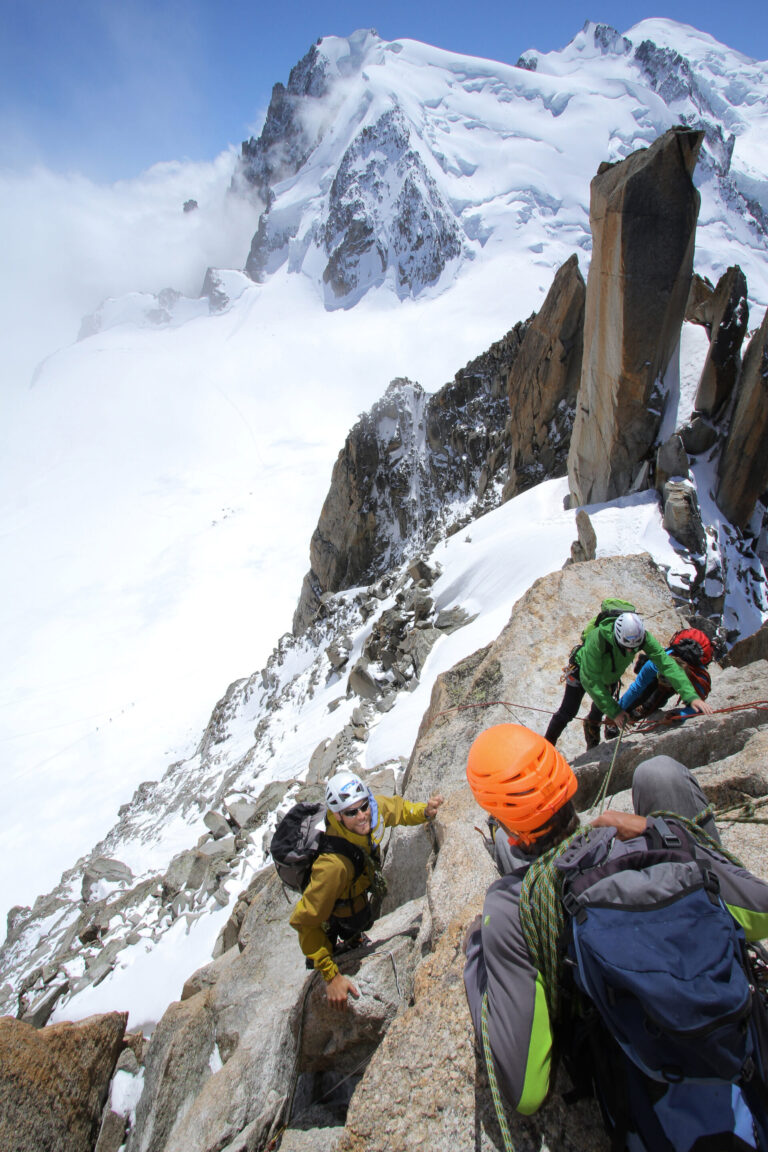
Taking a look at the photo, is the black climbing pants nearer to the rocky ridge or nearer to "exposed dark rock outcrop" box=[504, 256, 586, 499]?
the rocky ridge

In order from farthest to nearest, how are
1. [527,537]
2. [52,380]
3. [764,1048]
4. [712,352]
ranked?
[52,380]
[527,537]
[712,352]
[764,1048]

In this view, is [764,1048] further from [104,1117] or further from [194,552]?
[194,552]

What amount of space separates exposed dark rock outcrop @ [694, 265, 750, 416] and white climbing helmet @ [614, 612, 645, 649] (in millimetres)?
13159

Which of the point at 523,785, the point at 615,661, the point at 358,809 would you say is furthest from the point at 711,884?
the point at 615,661

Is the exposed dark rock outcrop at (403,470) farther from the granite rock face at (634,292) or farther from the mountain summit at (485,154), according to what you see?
the mountain summit at (485,154)

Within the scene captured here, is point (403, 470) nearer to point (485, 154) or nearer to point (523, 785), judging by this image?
point (523, 785)

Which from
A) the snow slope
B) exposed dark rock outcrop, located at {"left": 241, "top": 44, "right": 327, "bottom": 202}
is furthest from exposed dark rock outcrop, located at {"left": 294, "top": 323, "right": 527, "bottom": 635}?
exposed dark rock outcrop, located at {"left": 241, "top": 44, "right": 327, "bottom": 202}

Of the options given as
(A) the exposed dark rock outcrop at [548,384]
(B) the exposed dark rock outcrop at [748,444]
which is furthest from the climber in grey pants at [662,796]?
(A) the exposed dark rock outcrop at [548,384]

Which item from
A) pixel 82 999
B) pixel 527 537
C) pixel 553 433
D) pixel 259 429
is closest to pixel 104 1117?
pixel 82 999

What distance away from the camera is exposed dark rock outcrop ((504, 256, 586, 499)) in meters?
23.1

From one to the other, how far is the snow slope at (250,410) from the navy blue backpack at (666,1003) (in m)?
11.0

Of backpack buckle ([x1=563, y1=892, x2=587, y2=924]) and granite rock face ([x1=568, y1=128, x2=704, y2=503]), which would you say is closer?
backpack buckle ([x1=563, y1=892, x2=587, y2=924])

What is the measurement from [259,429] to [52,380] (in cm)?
8180

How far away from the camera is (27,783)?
30766 millimetres
